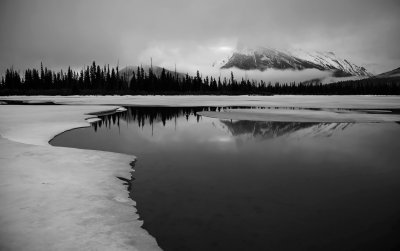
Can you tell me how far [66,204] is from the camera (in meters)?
5.49

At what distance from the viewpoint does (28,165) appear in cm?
784

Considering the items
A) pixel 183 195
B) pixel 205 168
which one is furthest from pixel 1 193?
pixel 205 168

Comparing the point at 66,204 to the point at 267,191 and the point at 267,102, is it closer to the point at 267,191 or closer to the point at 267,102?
the point at 267,191

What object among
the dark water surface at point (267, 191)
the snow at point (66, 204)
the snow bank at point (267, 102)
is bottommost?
the dark water surface at point (267, 191)

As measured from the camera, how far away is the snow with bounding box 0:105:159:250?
430 centimetres

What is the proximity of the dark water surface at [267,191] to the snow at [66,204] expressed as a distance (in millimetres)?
481

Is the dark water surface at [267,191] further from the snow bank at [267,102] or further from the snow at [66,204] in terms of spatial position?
the snow bank at [267,102]

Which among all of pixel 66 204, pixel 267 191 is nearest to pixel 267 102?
pixel 267 191

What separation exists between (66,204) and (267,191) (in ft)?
14.3

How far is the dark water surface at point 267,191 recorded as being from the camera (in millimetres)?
4953

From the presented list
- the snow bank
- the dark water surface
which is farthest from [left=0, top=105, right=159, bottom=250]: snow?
the snow bank

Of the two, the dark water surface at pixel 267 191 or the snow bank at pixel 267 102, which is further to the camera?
the snow bank at pixel 267 102

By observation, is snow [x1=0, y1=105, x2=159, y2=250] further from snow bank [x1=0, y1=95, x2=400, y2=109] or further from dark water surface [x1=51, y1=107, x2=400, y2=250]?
snow bank [x1=0, y1=95, x2=400, y2=109]

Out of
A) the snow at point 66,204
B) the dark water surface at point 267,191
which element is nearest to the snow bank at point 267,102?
the dark water surface at point 267,191
